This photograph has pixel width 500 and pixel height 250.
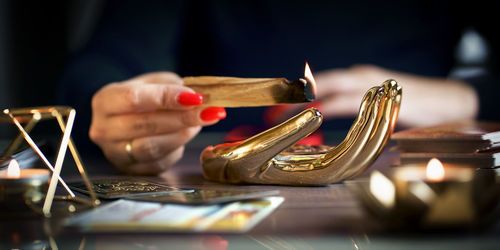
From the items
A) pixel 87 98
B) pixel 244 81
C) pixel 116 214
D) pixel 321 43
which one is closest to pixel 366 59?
pixel 321 43

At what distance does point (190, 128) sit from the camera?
74 cm

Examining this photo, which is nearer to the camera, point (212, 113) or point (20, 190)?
point (20, 190)

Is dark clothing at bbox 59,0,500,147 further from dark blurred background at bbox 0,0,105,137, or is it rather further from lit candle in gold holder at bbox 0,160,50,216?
lit candle in gold holder at bbox 0,160,50,216

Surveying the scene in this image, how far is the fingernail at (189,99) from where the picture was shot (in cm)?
61

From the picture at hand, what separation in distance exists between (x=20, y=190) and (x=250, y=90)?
0.85 feet

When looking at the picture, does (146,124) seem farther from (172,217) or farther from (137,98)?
(172,217)

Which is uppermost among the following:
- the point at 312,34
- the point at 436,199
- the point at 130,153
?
the point at 312,34

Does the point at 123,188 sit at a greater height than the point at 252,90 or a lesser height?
lesser

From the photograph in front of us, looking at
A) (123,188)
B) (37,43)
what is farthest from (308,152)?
(37,43)

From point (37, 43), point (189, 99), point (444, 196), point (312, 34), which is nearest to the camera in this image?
point (444, 196)

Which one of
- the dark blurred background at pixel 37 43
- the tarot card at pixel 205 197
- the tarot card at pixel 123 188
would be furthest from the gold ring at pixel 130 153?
the dark blurred background at pixel 37 43

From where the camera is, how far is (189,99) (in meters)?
0.62

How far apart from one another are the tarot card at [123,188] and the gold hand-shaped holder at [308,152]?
0.25 feet

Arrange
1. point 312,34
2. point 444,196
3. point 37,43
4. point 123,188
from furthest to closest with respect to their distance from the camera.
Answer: point 37,43 → point 312,34 → point 123,188 → point 444,196
